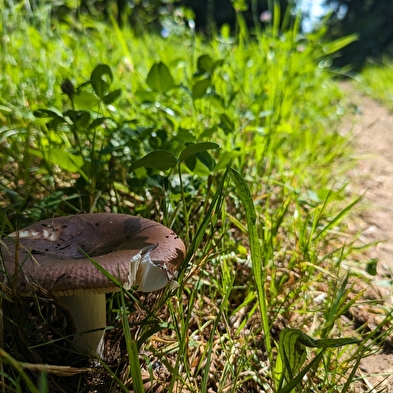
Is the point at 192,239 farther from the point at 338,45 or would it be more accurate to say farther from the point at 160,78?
the point at 338,45

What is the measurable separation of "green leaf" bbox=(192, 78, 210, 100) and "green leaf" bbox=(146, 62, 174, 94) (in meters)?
0.10

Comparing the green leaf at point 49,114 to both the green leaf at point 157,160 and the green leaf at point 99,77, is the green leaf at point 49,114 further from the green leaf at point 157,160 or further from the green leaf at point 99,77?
the green leaf at point 157,160

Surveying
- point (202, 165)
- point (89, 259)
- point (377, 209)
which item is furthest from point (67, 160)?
point (377, 209)

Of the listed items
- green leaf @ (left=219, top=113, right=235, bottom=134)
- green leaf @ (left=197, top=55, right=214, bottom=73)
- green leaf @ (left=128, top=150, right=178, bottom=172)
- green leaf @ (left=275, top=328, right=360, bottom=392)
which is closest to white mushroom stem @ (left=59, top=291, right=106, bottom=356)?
green leaf @ (left=128, top=150, right=178, bottom=172)

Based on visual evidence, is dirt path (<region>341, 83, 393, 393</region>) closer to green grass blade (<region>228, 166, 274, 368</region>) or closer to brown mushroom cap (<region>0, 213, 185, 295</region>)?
green grass blade (<region>228, 166, 274, 368</region>)

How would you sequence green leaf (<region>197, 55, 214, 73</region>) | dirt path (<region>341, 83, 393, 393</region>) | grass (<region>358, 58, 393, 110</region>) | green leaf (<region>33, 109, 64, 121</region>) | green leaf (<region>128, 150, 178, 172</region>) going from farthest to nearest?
grass (<region>358, 58, 393, 110</region>) → green leaf (<region>197, 55, 214, 73</region>) → green leaf (<region>33, 109, 64, 121</region>) → dirt path (<region>341, 83, 393, 393</region>) → green leaf (<region>128, 150, 178, 172</region>)

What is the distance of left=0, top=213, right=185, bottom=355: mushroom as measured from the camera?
83cm

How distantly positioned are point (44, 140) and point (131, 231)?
87 centimetres

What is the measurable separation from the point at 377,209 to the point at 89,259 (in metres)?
1.76

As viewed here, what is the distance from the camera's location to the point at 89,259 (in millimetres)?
841

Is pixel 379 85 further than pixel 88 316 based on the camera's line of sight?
Yes

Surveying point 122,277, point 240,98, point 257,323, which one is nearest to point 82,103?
point 122,277

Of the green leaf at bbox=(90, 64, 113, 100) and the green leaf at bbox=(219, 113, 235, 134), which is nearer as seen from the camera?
the green leaf at bbox=(90, 64, 113, 100)

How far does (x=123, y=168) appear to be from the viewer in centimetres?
170
